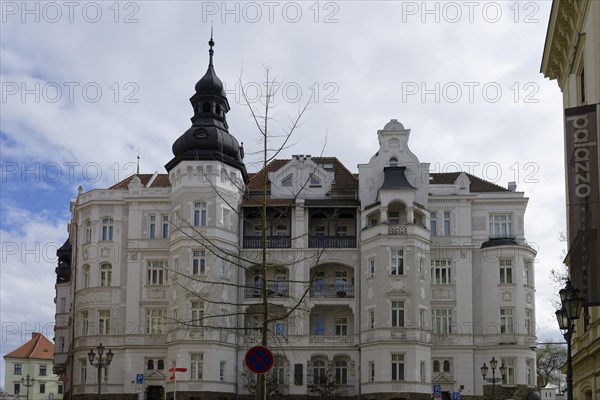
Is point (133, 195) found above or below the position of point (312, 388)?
above

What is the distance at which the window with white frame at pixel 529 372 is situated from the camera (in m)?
60.0

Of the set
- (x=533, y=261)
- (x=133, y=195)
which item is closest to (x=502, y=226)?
(x=533, y=261)

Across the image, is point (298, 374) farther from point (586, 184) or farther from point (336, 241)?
point (586, 184)

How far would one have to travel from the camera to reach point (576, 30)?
2614cm

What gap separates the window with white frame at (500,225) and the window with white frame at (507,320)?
4749 mm

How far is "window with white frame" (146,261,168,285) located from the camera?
62.4 m

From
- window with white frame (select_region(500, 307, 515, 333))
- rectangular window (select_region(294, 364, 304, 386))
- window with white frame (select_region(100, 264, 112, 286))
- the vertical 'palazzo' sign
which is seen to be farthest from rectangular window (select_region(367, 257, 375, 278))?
the vertical 'palazzo' sign

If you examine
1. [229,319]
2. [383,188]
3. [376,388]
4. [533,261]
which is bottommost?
[376,388]

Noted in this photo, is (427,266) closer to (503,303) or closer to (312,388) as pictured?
(503,303)

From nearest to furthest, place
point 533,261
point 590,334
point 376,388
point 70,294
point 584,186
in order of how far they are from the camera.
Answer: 1. point 584,186
2. point 590,334
3. point 376,388
4. point 533,261
5. point 70,294

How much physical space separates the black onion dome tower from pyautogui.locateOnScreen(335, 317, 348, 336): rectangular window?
1106 cm

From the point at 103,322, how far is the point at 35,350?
84.3 meters

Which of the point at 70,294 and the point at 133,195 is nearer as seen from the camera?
the point at 133,195

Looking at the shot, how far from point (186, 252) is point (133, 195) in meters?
6.05
